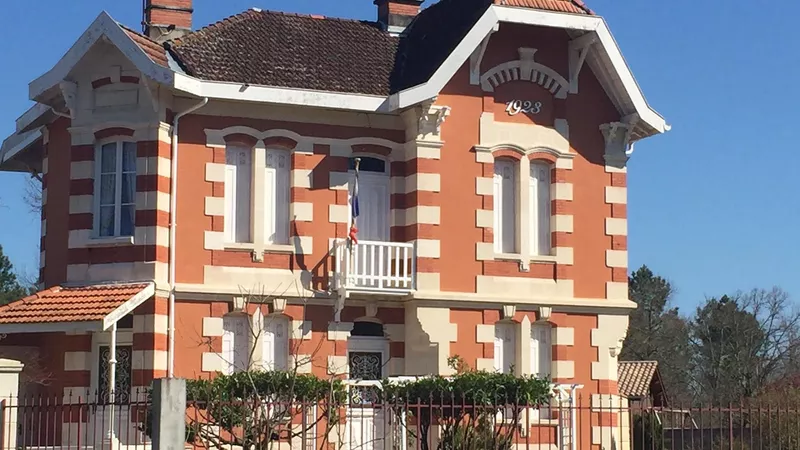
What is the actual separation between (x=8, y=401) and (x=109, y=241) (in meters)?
6.79

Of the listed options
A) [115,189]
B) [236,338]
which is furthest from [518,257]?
[115,189]

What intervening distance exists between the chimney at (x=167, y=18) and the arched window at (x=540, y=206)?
680 centimetres

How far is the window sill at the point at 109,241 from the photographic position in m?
25.0

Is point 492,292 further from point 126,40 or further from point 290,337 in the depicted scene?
point 126,40

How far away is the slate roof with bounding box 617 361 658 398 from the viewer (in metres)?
43.5

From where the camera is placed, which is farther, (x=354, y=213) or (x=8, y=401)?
(x=354, y=213)

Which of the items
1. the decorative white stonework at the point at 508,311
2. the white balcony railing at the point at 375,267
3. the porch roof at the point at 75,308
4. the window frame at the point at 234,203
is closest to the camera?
the porch roof at the point at 75,308

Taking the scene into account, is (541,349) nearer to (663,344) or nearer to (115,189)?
(115,189)

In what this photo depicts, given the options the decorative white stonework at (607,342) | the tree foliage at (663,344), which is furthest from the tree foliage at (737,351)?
the decorative white stonework at (607,342)

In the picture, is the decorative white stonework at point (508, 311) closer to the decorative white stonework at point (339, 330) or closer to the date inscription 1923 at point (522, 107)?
the decorative white stonework at point (339, 330)

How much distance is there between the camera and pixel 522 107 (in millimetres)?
27172

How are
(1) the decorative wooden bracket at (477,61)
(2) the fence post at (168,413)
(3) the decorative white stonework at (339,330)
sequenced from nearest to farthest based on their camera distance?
(2) the fence post at (168,413), (3) the decorative white stonework at (339,330), (1) the decorative wooden bracket at (477,61)

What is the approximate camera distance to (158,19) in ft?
90.0

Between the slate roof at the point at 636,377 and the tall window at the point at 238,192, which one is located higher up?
the tall window at the point at 238,192
